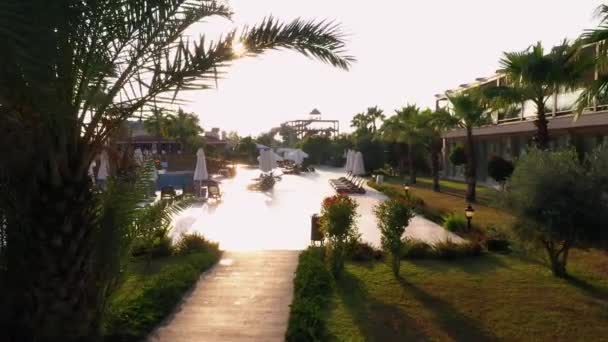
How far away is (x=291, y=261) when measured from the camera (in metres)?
9.33

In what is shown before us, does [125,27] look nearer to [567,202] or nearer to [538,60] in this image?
[567,202]

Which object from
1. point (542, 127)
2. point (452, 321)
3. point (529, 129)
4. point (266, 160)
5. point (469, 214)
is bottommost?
point (452, 321)

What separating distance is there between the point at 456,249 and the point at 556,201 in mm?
2605

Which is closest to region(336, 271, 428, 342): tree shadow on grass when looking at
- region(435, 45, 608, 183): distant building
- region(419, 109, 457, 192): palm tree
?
region(435, 45, 608, 183): distant building

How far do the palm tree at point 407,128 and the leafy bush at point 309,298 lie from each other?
1839cm

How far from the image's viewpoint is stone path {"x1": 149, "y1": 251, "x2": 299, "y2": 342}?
5.70 m

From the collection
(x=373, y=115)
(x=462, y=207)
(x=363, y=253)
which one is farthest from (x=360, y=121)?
(x=363, y=253)

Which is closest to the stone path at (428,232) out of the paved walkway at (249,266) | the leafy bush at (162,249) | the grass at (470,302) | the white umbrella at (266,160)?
the paved walkway at (249,266)

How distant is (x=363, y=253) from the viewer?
9.70 m

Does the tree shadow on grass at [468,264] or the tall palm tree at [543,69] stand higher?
the tall palm tree at [543,69]

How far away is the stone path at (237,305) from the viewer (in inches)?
224

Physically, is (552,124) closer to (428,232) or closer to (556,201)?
(428,232)

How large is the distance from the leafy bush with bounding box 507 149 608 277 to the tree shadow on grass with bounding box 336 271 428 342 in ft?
9.40

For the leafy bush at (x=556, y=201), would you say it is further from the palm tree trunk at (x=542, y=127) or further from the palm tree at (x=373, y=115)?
the palm tree at (x=373, y=115)
